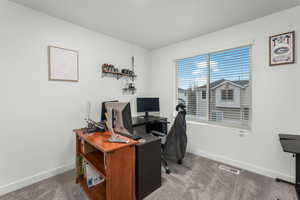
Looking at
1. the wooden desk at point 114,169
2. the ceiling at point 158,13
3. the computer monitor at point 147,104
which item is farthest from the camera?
the computer monitor at point 147,104

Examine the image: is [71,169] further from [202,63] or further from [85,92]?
[202,63]

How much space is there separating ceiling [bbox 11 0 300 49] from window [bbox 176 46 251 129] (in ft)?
2.02

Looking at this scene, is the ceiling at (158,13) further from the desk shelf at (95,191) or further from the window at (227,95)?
the desk shelf at (95,191)

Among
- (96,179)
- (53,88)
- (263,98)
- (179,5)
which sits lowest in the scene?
(96,179)

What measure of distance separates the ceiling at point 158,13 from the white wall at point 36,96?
10.5 inches

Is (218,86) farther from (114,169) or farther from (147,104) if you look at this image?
(114,169)

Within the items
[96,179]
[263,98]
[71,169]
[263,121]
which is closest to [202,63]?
[263,98]

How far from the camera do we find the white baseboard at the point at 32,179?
1810mm

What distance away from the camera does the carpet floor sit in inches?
68.4

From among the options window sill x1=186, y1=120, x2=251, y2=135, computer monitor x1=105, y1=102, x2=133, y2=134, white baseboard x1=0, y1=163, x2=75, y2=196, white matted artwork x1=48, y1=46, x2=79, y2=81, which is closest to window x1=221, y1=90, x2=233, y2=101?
window sill x1=186, y1=120, x2=251, y2=135

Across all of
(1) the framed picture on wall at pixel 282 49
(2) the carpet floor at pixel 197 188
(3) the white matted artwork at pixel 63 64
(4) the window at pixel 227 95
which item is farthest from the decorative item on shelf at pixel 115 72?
(1) the framed picture on wall at pixel 282 49

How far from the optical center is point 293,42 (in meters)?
1.94

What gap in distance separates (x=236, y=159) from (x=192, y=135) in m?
0.91

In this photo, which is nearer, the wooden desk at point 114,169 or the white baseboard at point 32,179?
the wooden desk at point 114,169
